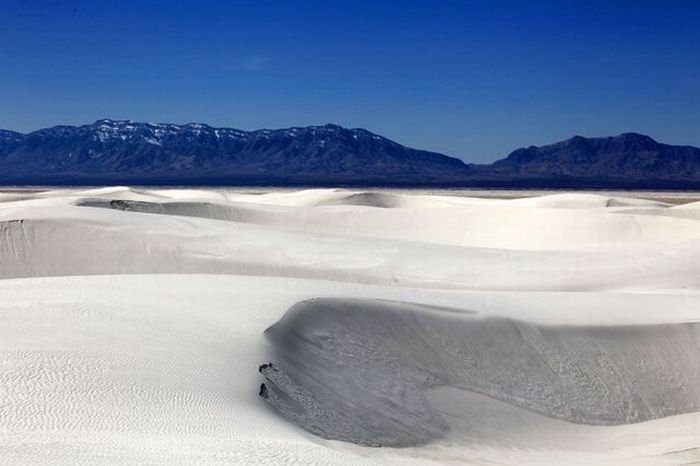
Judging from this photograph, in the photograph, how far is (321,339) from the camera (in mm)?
12031

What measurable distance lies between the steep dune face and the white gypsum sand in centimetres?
4

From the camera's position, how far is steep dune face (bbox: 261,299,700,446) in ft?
34.1

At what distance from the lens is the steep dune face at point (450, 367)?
1041 cm

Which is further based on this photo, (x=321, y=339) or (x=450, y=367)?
(x=450, y=367)

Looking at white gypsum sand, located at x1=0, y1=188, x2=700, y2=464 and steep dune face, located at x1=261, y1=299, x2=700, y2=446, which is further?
steep dune face, located at x1=261, y1=299, x2=700, y2=446

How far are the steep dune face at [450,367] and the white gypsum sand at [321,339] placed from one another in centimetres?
4

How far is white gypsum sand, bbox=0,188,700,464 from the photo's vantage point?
7.44 meters

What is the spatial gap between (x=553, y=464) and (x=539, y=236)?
2694 centimetres

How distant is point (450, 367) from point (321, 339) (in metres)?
2.06

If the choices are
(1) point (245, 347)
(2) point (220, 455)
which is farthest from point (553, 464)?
(2) point (220, 455)

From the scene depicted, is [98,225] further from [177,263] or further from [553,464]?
[553,464]

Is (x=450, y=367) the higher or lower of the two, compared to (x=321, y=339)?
lower

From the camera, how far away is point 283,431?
311 inches

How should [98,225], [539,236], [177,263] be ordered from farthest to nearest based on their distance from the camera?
Answer: [539,236], [98,225], [177,263]
